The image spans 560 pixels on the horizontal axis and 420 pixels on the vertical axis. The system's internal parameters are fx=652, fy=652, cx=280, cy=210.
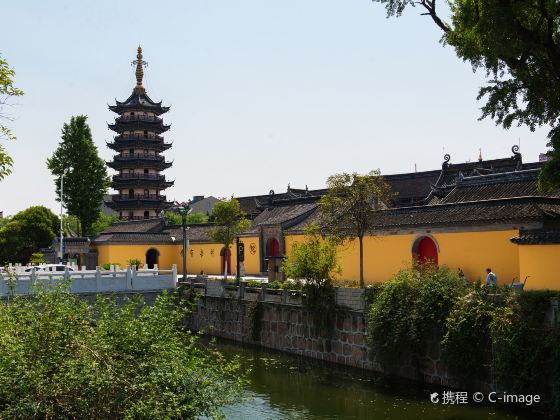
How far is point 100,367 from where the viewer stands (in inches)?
352

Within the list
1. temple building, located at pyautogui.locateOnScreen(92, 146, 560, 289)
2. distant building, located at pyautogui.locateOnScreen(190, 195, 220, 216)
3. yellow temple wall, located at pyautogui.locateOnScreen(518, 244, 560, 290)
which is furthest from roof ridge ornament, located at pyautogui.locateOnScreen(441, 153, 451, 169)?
distant building, located at pyautogui.locateOnScreen(190, 195, 220, 216)

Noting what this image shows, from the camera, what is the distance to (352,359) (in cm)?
1931

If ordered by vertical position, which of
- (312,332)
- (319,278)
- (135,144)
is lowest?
(312,332)

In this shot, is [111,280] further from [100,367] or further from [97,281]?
[100,367]

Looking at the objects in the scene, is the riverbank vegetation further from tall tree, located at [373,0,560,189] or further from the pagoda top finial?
the pagoda top finial

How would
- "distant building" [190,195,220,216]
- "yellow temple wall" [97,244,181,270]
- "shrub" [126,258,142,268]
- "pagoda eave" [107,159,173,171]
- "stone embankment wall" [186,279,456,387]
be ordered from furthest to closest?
"distant building" [190,195,220,216], "pagoda eave" [107,159,173,171], "yellow temple wall" [97,244,181,270], "shrub" [126,258,142,268], "stone embankment wall" [186,279,456,387]

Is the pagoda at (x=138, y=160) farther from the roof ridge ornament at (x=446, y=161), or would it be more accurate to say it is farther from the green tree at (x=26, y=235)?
the roof ridge ornament at (x=446, y=161)

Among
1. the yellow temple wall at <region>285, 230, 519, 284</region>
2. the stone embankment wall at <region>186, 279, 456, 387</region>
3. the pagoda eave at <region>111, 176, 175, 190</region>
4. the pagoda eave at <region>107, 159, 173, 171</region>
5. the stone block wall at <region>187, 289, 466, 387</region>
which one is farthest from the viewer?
the pagoda eave at <region>107, 159, 173, 171</region>

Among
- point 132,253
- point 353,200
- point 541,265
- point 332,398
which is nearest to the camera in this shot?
point 332,398

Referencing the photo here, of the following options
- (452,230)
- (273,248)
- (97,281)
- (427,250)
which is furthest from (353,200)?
(273,248)

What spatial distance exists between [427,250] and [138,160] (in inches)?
1298

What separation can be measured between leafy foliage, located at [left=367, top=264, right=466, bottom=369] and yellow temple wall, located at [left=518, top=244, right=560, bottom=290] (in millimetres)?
2361

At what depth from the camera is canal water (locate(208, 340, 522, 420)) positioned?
47.9 feet

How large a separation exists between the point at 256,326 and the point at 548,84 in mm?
13502
